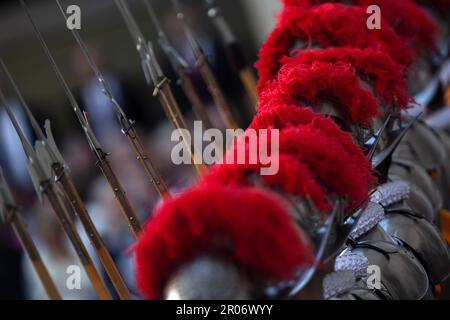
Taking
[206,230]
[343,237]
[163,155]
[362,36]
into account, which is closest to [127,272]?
[163,155]

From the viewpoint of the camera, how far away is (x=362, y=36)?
1.55 m

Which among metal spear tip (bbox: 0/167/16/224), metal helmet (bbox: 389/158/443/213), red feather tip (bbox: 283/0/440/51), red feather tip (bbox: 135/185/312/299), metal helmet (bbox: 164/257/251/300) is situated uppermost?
metal spear tip (bbox: 0/167/16/224)

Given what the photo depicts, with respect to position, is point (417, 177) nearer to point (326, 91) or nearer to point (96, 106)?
point (326, 91)

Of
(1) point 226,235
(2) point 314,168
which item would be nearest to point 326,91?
(2) point 314,168

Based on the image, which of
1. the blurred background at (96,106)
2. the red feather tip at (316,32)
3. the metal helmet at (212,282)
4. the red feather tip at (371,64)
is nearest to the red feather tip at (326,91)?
the red feather tip at (371,64)

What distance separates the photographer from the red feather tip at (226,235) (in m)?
0.93

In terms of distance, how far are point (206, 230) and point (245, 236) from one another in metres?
0.04

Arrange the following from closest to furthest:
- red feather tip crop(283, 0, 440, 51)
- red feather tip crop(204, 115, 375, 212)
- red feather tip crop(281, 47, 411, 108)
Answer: red feather tip crop(204, 115, 375, 212) < red feather tip crop(281, 47, 411, 108) < red feather tip crop(283, 0, 440, 51)

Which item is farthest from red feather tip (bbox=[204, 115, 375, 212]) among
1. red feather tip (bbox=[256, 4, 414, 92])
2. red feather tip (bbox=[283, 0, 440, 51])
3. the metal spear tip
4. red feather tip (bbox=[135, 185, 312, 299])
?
red feather tip (bbox=[283, 0, 440, 51])

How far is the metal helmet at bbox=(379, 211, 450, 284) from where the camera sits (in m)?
1.50

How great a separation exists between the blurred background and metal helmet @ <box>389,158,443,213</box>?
1.47 feet

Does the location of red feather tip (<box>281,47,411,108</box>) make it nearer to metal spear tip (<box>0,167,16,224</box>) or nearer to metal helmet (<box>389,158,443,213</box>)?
metal helmet (<box>389,158,443,213</box>)

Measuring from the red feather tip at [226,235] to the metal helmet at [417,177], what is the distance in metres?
0.92

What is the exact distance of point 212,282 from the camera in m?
0.95
